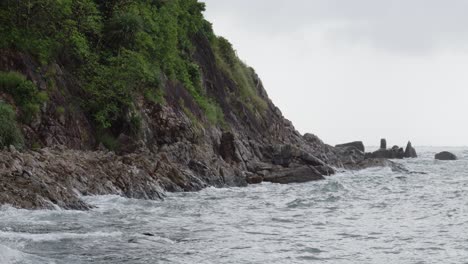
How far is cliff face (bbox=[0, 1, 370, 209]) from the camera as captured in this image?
59.5ft

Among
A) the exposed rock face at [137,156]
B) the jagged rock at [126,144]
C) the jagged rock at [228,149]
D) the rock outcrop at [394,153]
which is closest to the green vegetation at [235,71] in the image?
the exposed rock face at [137,156]

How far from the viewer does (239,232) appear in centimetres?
1438

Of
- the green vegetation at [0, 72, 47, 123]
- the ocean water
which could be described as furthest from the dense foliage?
the ocean water

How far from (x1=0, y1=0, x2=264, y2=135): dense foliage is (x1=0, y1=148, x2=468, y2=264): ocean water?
888cm

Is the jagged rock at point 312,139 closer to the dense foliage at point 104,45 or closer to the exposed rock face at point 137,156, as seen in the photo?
the exposed rock face at point 137,156

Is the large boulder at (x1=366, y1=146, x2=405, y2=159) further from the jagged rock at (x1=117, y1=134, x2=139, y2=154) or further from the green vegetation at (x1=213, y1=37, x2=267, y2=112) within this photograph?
the jagged rock at (x1=117, y1=134, x2=139, y2=154)

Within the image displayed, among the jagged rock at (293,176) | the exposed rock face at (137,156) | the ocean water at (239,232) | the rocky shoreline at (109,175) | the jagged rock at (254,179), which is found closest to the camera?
the ocean water at (239,232)

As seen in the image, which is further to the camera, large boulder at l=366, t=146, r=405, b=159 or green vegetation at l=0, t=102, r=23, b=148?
large boulder at l=366, t=146, r=405, b=159

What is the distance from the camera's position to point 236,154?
122 feet

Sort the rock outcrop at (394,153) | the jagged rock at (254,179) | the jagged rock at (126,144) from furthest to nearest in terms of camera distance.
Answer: the rock outcrop at (394,153) → the jagged rock at (254,179) → the jagged rock at (126,144)

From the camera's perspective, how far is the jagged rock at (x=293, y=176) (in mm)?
34469

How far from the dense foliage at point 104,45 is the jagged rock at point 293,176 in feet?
27.8

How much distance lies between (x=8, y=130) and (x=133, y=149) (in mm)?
7879

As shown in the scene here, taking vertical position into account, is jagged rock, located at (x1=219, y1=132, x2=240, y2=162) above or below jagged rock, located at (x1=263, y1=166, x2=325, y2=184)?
above
